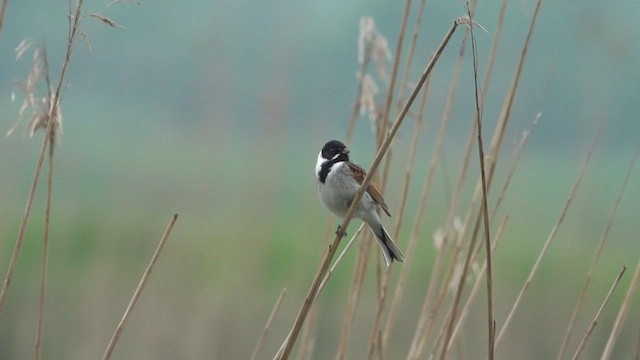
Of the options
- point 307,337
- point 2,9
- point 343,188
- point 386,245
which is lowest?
point 307,337

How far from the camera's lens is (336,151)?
2641 millimetres

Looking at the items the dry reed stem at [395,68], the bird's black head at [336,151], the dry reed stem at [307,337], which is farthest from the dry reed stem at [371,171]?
the bird's black head at [336,151]

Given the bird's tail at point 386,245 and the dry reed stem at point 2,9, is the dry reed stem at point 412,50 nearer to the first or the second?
the bird's tail at point 386,245

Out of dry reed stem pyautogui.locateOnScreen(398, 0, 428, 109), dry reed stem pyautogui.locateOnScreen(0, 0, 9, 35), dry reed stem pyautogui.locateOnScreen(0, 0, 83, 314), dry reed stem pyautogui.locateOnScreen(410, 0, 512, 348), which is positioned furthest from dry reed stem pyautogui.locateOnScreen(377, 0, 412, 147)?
dry reed stem pyautogui.locateOnScreen(0, 0, 9, 35)

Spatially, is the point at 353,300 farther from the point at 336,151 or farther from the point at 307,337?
the point at 336,151

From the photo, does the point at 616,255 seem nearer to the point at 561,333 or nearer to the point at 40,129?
the point at 561,333

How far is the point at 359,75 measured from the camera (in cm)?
255

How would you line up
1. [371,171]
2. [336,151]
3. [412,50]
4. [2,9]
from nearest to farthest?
[371,171], [2,9], [412,50], [336,151]

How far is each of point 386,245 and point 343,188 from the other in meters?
0.25

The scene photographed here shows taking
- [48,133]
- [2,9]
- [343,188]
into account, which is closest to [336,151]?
[343,188]

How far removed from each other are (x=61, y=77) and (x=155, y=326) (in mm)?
4117

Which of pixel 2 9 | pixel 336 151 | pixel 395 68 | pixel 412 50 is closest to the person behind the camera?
pixel 2 9

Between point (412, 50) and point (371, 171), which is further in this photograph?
point (412, 50)

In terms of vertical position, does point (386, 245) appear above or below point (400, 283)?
above
